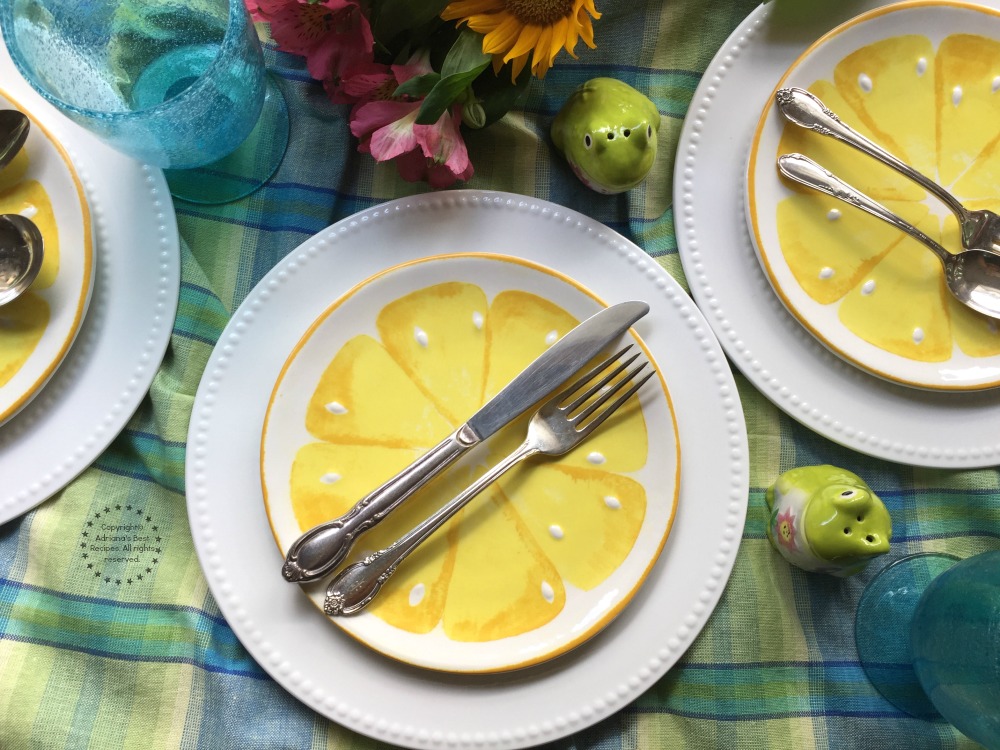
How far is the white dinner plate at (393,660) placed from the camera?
0.62 m

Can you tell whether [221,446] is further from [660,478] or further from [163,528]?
[660,478]

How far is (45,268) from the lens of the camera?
2.06 ft

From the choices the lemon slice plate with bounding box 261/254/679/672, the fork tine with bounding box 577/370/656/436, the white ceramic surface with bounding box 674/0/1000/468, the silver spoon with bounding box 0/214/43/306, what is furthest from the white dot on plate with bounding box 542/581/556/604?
the silver spoon with bounding box 0/214/43/306

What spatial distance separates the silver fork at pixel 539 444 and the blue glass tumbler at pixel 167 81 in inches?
13.5

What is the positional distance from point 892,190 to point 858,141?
0.06m

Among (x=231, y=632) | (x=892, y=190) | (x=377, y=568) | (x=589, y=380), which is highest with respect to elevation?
(x=892, y=190)

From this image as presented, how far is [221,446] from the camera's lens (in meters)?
0.64

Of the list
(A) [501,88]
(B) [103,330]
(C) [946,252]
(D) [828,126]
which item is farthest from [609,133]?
(B) [103,330]

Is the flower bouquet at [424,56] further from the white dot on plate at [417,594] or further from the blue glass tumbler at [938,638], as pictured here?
the blue glass tumbler at [938,638]

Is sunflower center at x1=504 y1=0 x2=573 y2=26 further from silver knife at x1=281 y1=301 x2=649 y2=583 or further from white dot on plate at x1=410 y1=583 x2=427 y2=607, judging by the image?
white dot on plate at x1=410 y1=583 x2=427 y2=607

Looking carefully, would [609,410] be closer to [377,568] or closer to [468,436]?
[468,436]

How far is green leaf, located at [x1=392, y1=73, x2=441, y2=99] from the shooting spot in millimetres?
559

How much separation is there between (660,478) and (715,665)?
0.60 ft

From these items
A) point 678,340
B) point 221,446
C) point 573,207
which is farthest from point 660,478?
point 221,446
